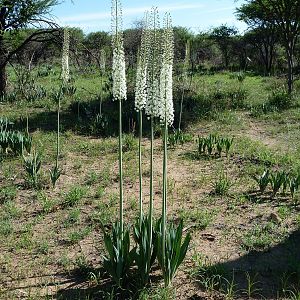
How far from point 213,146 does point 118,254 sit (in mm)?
5185

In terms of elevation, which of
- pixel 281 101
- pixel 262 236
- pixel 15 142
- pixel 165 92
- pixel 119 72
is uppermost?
pixel 119 72

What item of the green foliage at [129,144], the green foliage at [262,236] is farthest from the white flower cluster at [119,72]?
the green foliage at [129,144]

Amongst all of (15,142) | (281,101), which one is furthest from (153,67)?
(281,101)

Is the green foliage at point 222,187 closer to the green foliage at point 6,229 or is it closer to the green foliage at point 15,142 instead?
the green foliage at point 6,229

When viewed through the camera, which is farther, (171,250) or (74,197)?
(74,197)

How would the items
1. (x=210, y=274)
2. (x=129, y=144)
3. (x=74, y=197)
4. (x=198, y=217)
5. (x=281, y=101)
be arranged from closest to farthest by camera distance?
(x=210, y=274), (x=198, y=217), (x=74, y=197), (x=129, y=144), (x=281, y=101)

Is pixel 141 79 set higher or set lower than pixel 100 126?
higher

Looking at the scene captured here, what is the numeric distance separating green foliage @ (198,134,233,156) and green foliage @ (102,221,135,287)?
4.76 meters

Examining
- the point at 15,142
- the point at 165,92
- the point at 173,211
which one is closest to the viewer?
the point at 165,92

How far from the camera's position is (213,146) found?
8891 mm

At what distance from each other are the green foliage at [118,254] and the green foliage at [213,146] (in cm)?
476

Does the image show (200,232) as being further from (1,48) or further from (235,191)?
(1,48)

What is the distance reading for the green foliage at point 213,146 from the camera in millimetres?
8562

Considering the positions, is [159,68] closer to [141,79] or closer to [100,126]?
[141,79]
